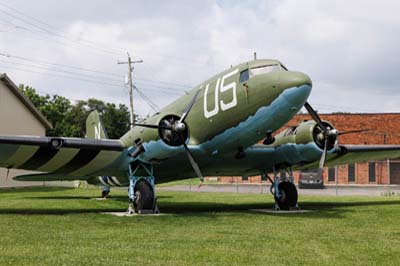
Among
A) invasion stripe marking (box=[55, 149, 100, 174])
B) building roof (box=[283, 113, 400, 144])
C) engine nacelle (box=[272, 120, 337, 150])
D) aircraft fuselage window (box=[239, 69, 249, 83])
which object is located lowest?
invasion stripe marking (box=[55, 149, 100, 174])

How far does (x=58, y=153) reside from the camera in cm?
1797

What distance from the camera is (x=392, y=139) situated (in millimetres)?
50375

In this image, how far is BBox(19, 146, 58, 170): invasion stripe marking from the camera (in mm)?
17703

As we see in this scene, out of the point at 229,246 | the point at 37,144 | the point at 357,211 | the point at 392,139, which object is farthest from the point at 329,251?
the point at 392,139

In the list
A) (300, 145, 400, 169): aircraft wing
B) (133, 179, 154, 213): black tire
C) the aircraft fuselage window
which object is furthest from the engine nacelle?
(133, 179, 154, 213): black tire

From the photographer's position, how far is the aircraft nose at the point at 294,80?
15094 millimetres

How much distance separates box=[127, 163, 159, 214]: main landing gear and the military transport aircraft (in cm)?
4

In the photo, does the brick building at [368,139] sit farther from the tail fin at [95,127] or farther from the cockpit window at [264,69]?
the cockpit window at [264,69]

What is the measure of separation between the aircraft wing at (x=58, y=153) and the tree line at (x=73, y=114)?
41.5 meters

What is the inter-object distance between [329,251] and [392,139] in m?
44.3

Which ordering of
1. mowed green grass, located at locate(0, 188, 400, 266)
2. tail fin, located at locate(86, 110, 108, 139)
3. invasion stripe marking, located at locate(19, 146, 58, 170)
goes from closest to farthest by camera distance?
1. mowed green grass, located at locate(0, 188, 400, 266)
2. invasion stripe marking, located at locate(19, 146, 58, 170)
3. tail fin, located at locate(86, 110, 108, 139)

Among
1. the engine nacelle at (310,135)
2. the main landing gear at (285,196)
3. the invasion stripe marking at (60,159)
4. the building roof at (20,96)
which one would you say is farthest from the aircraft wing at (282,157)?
the building roof at (20,96)

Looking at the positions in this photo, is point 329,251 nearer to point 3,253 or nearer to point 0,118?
point 3,253

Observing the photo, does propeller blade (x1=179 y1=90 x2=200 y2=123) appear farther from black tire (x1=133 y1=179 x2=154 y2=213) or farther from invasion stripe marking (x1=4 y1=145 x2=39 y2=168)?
invasion stripe marking (x1=4 y1=145 x2=39 y2=168)
